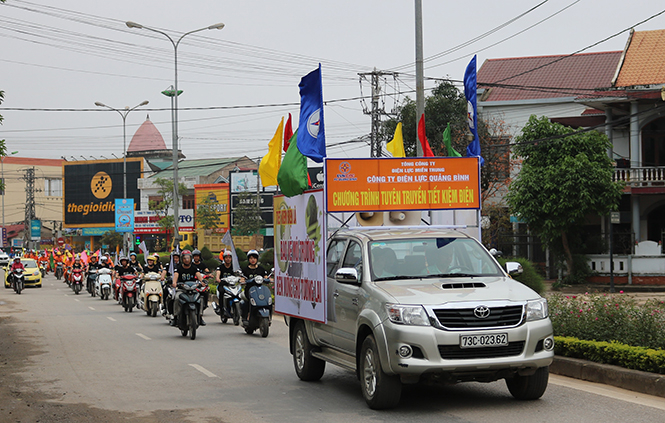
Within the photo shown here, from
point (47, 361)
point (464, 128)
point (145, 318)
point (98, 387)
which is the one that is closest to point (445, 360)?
point (98, 387)

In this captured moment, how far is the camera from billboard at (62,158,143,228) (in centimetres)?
10062

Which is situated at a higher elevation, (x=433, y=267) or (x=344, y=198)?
(x=344, y=198)

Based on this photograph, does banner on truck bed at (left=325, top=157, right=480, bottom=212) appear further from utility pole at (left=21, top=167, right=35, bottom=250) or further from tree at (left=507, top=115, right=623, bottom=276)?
utility pole at (left=21, top=167, right=35, bottom=250)

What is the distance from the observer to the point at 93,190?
102000 millimetres

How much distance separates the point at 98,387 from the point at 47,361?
3.28m

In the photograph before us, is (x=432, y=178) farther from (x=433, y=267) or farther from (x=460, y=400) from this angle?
(x=460, y=400)

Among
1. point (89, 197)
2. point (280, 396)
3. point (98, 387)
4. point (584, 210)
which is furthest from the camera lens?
point (89, 197)

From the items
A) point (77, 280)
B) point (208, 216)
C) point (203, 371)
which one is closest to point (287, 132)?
point (203, 371)

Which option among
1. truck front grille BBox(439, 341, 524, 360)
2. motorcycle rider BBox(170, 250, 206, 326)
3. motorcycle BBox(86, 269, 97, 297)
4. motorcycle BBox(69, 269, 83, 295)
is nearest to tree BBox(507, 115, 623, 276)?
motorcycle BBox(86, 269, 97, 297)

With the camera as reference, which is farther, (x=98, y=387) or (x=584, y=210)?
(x=584, y=210)

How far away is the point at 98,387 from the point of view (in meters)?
10.8

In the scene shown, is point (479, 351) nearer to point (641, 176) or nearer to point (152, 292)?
point (152, 292)

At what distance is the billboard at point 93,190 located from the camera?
10062 centimetres

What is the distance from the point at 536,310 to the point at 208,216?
2825 inches
